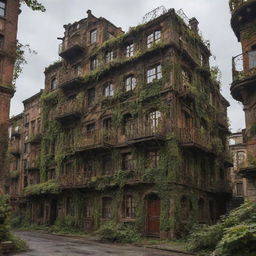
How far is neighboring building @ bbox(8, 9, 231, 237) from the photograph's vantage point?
2608cm

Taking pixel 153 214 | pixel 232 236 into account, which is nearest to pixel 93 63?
pixel 153 214

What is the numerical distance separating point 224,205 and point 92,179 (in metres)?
12.2

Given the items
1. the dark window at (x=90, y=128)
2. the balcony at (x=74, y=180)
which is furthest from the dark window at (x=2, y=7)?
the balcony at (x=74, y=180)

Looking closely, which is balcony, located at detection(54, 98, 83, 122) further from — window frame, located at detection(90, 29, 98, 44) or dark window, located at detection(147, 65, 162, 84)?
dark window, located at detection(147, 65, 162, 84)

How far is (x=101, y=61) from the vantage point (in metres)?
33.1

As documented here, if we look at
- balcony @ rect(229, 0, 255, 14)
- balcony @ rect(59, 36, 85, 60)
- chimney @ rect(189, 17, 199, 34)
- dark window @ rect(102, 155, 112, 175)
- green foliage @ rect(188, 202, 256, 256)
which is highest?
chimney @ rect(189, 17, 199, 34)

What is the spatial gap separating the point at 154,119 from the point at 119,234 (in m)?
8.70

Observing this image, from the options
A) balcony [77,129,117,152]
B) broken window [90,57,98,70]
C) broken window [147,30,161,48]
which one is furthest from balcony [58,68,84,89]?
broken window [147,30,161,48]

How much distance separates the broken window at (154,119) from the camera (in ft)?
88.6

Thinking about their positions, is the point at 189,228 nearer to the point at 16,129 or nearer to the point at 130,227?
the point at 130,227

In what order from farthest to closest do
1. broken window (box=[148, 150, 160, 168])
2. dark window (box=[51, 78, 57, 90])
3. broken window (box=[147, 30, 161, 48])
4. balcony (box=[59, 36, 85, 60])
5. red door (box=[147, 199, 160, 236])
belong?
dark window (box=[51, 78, 57, 90]) → balcony (box=[59, 36, 85, 60]) → broken window (box=[147, 30, 161, 48]) → broken window (box=[148, 150, 160, 168]) → red door (box=[147, 199, 160, 236])

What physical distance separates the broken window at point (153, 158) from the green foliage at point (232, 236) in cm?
562

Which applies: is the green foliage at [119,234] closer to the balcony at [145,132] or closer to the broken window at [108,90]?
the balcony at [145,132]

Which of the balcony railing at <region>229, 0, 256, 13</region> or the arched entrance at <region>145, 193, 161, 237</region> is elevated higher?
the balcony railing at <region>229, 0, 256, 13</region>
